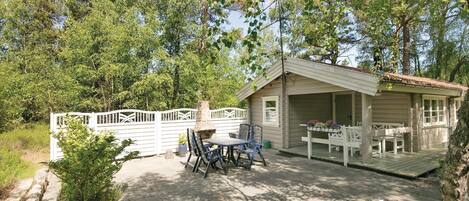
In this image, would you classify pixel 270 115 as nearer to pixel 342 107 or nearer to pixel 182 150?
pixel 342 107

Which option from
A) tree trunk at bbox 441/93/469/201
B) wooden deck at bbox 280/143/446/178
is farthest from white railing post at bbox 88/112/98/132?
tree trunk at bbox 441/93/469/201

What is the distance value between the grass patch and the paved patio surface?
1812mm

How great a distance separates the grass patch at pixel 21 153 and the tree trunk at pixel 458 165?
5705mm

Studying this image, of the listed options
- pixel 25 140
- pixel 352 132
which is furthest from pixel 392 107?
pixel 25 140

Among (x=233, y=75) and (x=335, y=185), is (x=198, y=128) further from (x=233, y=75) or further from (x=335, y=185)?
(x=233, y=75)

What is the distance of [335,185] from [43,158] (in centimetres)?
723

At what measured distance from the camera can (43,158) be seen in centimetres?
738

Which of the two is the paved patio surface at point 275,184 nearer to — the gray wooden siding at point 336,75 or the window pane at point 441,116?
the gray wooden siding at point 336,75

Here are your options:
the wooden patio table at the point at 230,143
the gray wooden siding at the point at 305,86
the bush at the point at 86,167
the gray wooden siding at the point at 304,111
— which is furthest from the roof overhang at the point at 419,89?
the bush at the point at 86,167

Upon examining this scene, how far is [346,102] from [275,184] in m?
6.01

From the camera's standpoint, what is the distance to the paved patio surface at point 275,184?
4.59 metres

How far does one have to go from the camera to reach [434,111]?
9102 millimetres

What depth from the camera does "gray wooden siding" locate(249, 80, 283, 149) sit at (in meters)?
9.21

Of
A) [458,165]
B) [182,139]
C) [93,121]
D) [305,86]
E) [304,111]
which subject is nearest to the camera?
[458,165]
